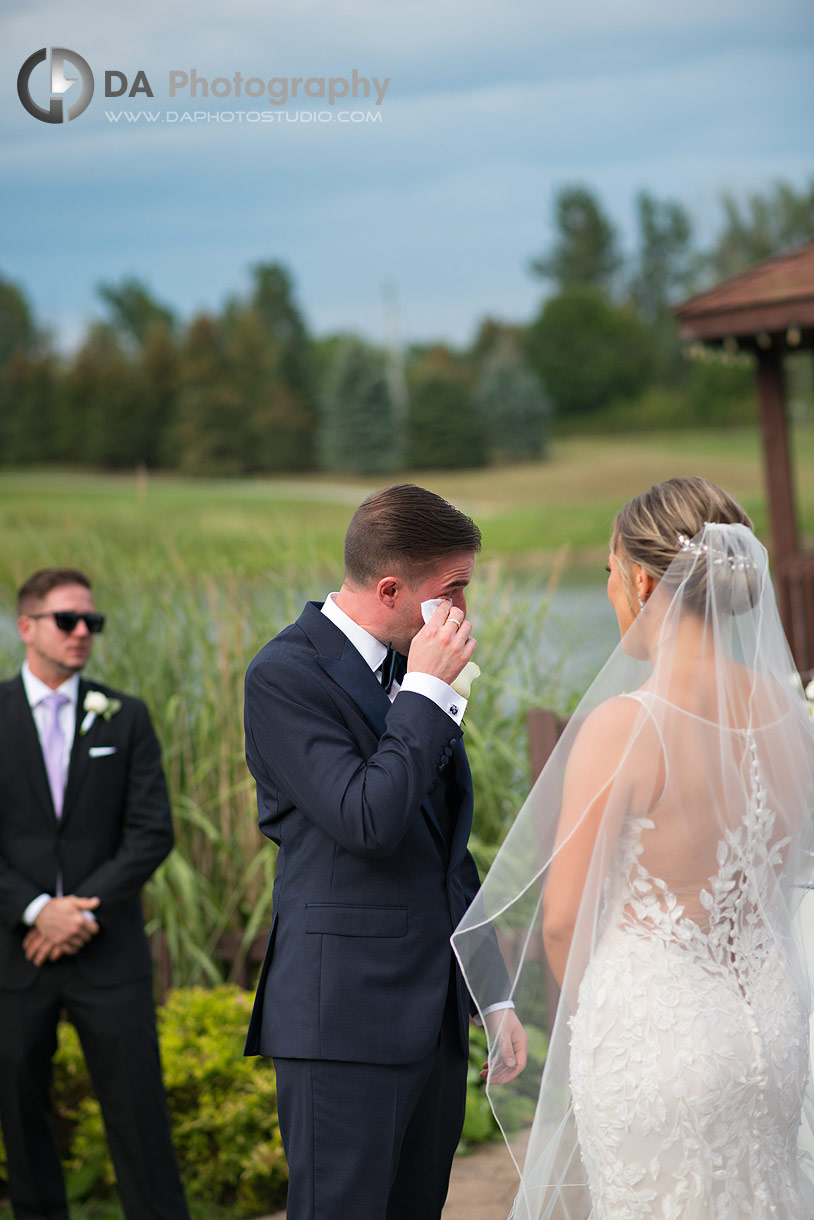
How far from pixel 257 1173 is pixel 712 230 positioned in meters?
35.7

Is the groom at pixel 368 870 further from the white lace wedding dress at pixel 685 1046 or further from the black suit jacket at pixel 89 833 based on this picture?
the black suit jacket at pixel 89 833

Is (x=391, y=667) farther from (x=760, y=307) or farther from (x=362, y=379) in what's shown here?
(x=362, y=379)

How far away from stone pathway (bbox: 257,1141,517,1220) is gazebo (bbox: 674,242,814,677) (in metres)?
3.83

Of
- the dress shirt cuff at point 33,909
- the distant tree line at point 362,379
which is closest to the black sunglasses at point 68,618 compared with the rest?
the dress shirt cuff at point 33,909

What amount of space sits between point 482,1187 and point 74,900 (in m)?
1.71

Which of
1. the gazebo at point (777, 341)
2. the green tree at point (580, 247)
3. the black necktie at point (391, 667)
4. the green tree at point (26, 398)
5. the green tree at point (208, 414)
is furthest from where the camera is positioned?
the green tree at point (580, 247)

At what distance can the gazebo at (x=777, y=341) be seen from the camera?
24.4 feet

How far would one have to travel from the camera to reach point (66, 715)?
4.02 m

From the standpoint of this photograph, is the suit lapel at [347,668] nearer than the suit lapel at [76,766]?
Yes

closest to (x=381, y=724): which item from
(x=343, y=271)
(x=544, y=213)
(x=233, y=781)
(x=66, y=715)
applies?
(x=66, y=715)

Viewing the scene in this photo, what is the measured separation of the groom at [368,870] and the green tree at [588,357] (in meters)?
30.4

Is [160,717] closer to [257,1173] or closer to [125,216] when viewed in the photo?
[257,1173]

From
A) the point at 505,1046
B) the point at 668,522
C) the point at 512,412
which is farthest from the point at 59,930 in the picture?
the point at 512,412

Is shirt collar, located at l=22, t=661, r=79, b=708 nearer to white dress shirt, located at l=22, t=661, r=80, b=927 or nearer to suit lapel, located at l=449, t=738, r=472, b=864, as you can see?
white dress shirt, located at l=22, t=661, r=80, b=927
